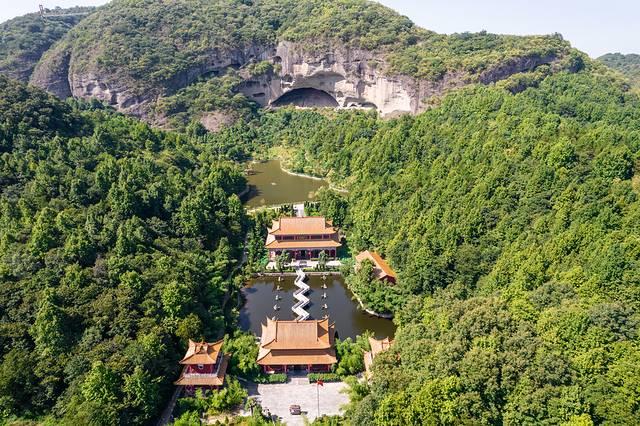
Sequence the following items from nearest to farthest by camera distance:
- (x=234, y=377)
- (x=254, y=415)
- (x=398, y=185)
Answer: (x=254, y=415) < (x=234, y=377) < (x=398, y=185)

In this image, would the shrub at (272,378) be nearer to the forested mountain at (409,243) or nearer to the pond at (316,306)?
the forested mountain at (409,243)

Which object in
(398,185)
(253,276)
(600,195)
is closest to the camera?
(600,195)

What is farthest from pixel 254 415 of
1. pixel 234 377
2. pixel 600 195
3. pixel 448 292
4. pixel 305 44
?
pixel 305 44

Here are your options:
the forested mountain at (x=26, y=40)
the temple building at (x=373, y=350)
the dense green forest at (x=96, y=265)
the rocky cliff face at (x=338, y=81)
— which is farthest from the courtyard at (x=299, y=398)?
the forested mountain at (x=26, y=40)

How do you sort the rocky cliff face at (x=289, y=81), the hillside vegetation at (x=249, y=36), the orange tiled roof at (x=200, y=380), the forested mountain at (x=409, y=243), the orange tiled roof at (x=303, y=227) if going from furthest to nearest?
the rocky cliff face at (x=289, y=81), the hillside vegetation at (x=249, y=36), the orange tiled roof at (x=303, y=227), the orange tiled roof at (x=200, y=380), the forested mountain at (x=409, y=243)

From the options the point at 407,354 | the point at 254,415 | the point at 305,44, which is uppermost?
the point at 305,44

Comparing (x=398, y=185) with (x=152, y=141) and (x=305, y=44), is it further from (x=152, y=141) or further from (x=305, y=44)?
(x=305, y=44)

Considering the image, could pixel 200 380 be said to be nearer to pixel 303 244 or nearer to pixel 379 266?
pixel 379 266
